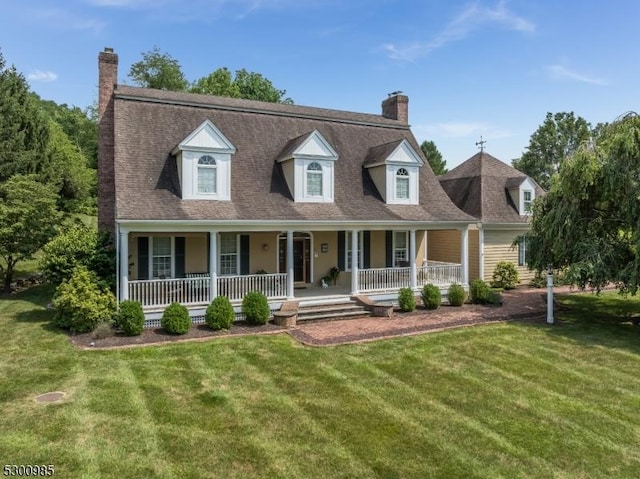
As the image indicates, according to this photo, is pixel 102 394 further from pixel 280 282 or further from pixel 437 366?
pixel 280 282

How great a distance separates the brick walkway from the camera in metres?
12.6

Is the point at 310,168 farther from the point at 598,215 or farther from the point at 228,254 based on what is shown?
the point at 598,215

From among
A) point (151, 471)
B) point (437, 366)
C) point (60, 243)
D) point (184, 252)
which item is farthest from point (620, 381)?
point (60, 243)

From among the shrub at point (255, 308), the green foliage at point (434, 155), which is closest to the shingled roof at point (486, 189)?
the shrub at point (255, 308)

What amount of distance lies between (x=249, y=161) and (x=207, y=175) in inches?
86.8

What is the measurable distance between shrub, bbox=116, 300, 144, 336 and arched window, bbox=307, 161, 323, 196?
23.8ft

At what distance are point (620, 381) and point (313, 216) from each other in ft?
31.9

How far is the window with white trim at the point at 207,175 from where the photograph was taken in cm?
1495

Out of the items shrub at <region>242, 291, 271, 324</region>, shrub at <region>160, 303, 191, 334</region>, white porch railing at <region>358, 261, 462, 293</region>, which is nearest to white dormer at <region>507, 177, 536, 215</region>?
white porch railing at <region>358, 261, 462, 293</region>

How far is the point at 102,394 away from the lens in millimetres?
8273

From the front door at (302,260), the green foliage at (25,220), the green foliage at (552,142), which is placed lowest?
the front door at (302,260)

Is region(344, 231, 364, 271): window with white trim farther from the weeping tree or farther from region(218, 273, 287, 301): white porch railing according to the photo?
the weeping tree

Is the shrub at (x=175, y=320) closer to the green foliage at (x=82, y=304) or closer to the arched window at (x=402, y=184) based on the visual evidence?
the green foliage at (x=82, y=304)

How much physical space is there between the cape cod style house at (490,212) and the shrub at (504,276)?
27 cm
